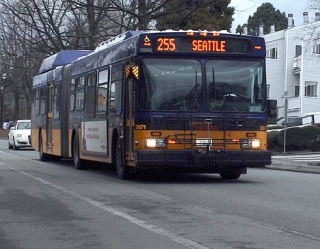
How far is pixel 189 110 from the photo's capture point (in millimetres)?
18844

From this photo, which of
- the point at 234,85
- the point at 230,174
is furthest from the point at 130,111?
the point at 230,174

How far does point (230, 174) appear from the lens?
21078mm

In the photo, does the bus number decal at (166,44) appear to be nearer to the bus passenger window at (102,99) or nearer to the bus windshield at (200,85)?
the bus windshield at (200,85)

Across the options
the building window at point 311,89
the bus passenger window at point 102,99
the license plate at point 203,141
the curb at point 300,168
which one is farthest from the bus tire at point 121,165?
the building window at point 311,89

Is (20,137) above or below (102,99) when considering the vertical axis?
below

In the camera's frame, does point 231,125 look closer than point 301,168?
Yes

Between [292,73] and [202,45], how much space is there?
165 ft

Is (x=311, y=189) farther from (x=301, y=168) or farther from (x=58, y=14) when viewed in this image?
(x=58, y=14)

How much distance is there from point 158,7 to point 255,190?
20.1 meters

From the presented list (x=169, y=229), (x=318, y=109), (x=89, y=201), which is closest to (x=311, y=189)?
(x=89, y=201)

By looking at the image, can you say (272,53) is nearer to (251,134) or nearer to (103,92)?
(103,92)

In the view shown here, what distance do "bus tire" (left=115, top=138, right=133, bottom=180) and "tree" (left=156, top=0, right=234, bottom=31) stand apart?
57.7 ft

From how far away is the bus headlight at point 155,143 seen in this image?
18.7m

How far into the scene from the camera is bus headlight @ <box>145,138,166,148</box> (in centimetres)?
1869
